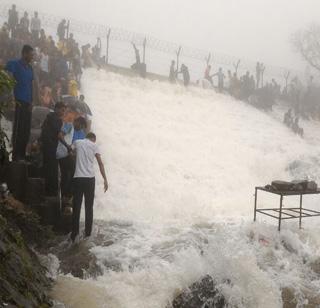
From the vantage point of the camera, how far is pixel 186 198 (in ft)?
33.4

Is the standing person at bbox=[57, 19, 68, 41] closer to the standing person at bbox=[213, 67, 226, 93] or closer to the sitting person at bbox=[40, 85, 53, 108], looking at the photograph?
the sitting person at bbox=[40, 85, 53, 108]

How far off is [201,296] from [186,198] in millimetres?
5559

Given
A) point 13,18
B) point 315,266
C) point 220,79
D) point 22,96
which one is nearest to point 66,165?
point 22,96

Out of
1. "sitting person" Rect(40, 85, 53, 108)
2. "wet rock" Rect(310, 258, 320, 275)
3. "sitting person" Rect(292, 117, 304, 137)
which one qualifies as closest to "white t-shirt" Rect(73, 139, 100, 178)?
"wet rock" Rect(310, 258, 320, 275)

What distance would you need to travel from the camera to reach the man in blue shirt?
5738 millimetres

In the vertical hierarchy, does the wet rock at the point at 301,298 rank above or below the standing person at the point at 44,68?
below

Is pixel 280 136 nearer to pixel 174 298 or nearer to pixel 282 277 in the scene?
pixel 282 277

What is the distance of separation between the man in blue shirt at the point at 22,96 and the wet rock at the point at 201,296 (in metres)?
3.32

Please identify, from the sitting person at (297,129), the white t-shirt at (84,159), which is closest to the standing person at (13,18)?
the white t-shirt at (84,159)

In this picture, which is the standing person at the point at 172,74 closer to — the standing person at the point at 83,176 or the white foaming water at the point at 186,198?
the white foaming water at the point at 186,198

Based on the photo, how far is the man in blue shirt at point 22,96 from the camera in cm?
574

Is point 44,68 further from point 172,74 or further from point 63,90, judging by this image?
point 172,74

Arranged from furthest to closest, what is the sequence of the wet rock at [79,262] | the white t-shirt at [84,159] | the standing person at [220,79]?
the standing person at [220,79], the white t-shirt at [84,159], the wet rock at [79,262]

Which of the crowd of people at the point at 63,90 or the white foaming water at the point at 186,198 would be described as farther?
the crowd of people at the point at 63,90
